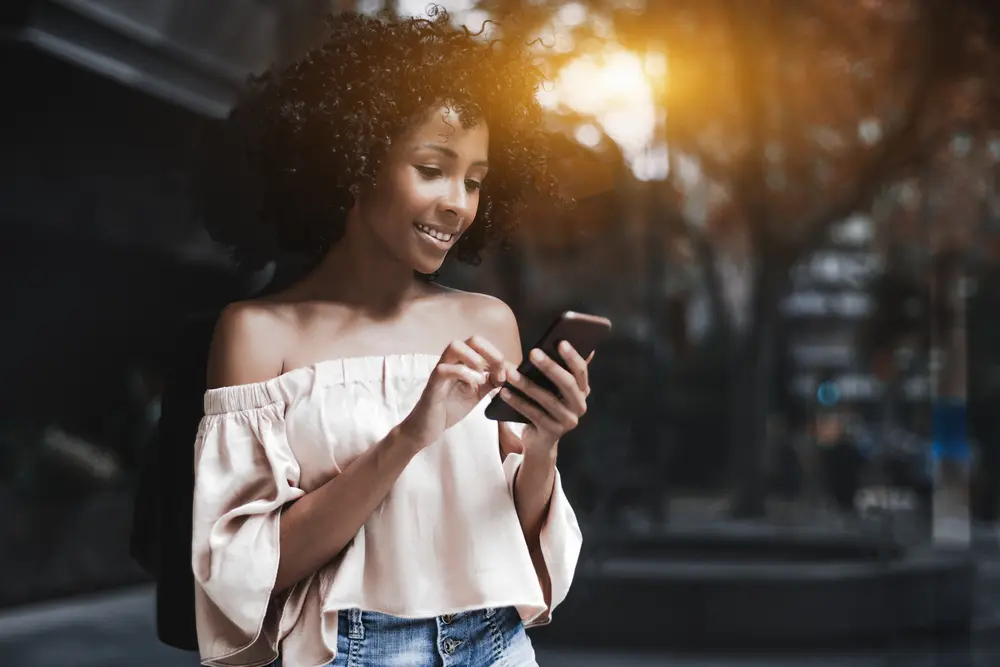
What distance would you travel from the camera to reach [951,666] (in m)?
8.63

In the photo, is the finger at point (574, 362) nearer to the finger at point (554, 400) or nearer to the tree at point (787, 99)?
the finger at point (554, 400)

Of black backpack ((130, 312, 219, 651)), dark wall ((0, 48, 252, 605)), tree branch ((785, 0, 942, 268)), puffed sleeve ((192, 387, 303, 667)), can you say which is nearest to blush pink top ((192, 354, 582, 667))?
puffed sleeve ((192, 387, 303, 667))

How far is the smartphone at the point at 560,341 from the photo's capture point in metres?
1.88

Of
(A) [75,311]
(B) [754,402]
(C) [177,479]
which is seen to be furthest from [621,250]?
(C) [177,479]

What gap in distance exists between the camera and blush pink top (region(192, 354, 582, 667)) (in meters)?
1.95

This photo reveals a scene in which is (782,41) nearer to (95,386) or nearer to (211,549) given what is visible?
(95,386)

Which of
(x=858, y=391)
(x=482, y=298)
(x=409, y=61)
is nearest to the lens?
(x=409, y=61)

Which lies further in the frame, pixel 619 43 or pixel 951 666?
pixel 619 43

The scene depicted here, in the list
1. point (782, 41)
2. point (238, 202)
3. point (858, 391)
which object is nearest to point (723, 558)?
point (782, 41)

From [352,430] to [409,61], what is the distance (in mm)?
573

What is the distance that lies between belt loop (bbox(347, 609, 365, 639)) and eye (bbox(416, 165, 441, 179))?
66 centimetres

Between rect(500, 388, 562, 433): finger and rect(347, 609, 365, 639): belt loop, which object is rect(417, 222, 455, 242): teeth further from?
rect(347, 609, 365, 639): belt loop

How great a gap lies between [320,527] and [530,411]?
34 centimetres

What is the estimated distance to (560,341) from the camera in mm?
1886
